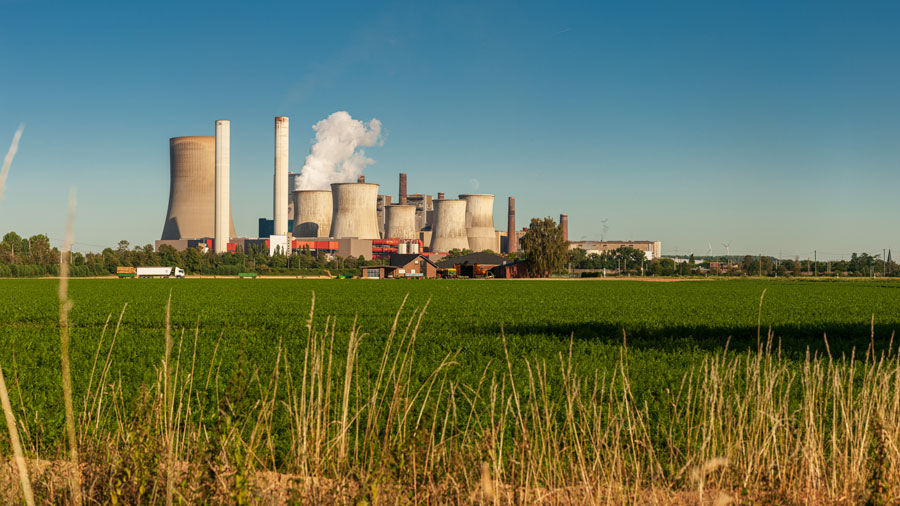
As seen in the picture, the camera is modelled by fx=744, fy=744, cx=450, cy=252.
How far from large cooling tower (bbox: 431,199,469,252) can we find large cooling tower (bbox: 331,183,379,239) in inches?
416

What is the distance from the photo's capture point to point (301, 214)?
108750 millimetres

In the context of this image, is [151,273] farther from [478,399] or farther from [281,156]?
Answer: [478,399]

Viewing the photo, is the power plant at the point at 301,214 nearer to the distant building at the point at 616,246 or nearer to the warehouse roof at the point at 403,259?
the warehouse roof at the point at 403,259

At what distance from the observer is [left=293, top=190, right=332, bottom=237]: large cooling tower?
350 ft

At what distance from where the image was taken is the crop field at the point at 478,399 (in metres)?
3.71

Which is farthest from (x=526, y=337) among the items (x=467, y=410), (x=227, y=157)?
(x=227, y=157)

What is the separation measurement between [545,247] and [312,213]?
3674 centimetres

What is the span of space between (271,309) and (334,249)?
8474 cm

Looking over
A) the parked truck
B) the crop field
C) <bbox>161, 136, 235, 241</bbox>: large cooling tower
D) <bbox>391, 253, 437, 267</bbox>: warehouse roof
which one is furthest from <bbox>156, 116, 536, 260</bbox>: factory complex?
the crop field

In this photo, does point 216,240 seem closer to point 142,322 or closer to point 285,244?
point 285,244

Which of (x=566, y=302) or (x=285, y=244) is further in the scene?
(x=285, y=244)

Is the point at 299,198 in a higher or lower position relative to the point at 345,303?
higher

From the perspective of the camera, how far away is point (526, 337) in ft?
49.5

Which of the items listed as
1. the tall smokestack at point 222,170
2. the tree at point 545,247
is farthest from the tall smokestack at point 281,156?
the tree at point 545,247
